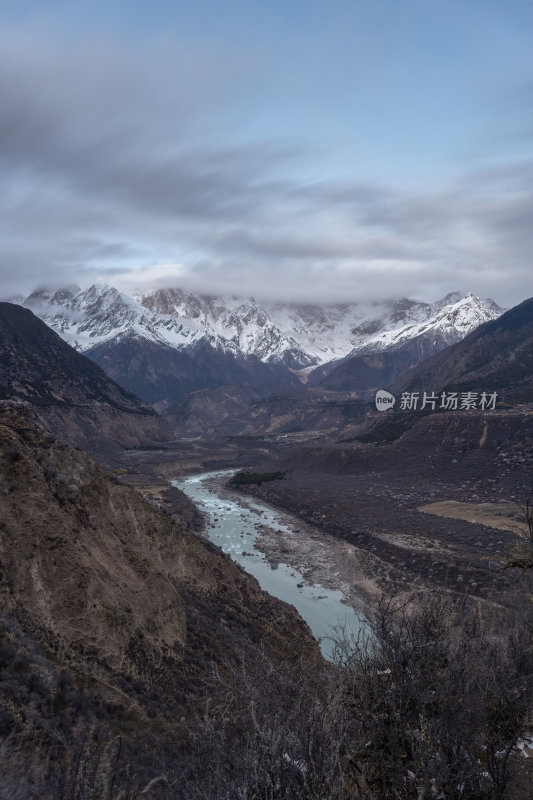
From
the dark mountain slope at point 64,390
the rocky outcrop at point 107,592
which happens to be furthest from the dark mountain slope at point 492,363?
the rocky outcrop at point 107,592

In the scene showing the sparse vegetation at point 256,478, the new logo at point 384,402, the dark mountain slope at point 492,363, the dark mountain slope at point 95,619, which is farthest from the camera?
the new logo at point 384,402

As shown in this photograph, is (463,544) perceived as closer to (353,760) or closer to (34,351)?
(353,760)

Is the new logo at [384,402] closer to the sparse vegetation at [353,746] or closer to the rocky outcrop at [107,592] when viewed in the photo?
the rocky outcrop at [107,592]

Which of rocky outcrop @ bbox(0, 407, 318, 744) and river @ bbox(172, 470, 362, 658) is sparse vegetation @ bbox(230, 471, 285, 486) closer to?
river @ bbox(172, 470, 362, 658)

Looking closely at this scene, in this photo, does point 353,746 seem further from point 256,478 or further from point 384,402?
point 384,402

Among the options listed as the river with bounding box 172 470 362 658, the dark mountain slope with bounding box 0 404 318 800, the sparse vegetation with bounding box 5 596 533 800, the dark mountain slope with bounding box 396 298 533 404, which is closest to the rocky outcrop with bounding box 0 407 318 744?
the dark mountain slope with bounding box 0 404 318 800

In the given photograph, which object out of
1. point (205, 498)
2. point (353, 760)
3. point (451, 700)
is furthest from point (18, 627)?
point (205, 498)

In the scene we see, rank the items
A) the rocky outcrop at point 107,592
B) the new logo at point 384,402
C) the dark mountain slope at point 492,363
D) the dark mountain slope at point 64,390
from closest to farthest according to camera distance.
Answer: the rocky outcrop at point 107,592, the dark mountain slope at point 64,390, the dark mountain slope at point 492,363, the new logo at point 384,402
